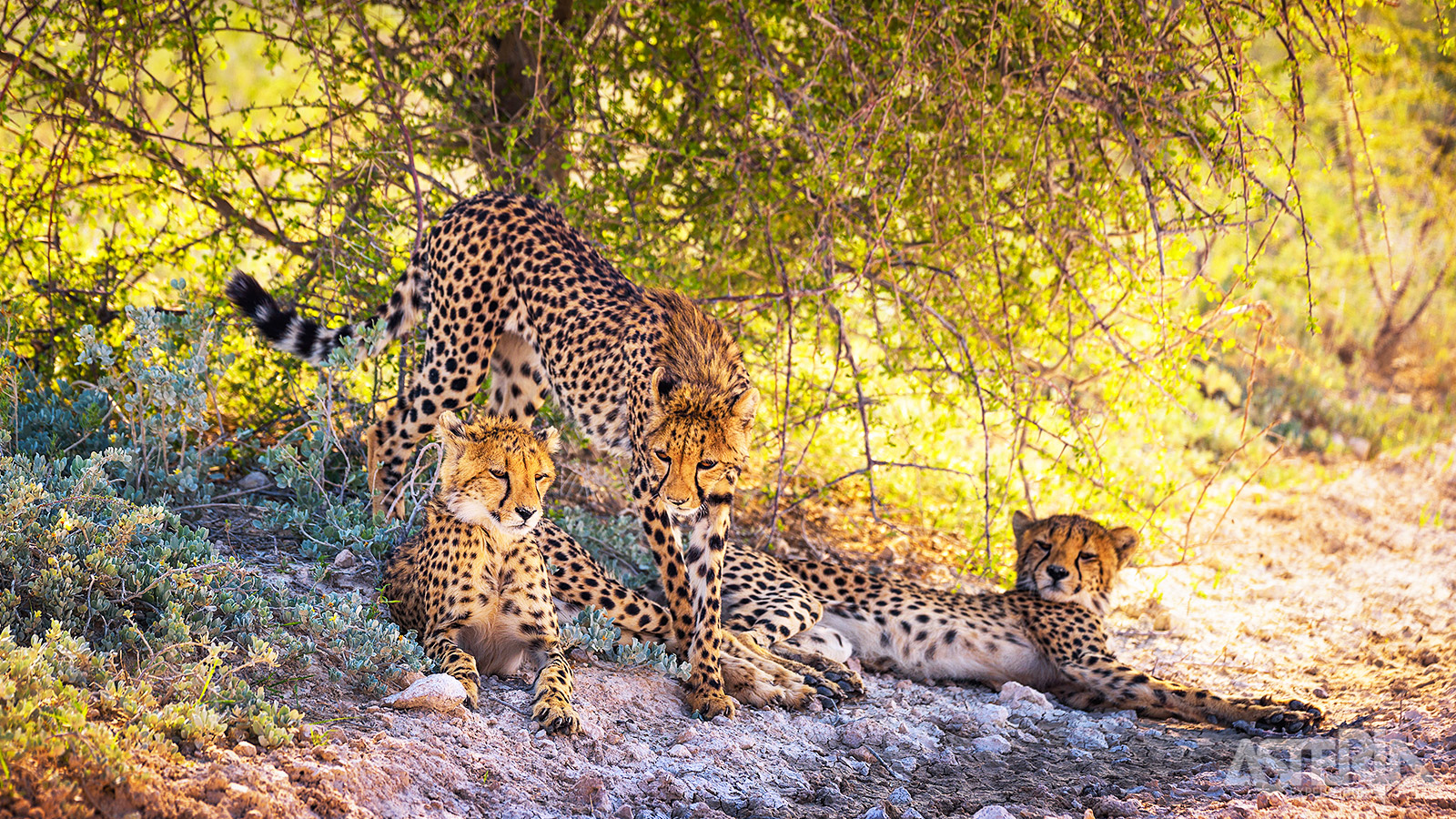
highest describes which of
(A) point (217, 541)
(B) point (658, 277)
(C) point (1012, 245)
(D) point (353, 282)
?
(C) point (1012, 245)

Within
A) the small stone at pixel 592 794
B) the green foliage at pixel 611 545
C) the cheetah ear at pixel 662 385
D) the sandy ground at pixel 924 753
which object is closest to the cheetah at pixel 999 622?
the sandy ground at pixel 924 753

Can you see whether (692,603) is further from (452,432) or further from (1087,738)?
(1087,738)

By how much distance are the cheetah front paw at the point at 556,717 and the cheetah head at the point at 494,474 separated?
0.54 metres

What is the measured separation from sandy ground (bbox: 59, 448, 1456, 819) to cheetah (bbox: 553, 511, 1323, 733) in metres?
0.14

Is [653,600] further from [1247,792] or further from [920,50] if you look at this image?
[920,50]

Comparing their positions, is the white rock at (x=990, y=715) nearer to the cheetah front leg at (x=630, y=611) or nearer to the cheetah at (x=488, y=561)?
the cheetah front leg at (x=630, y=611)

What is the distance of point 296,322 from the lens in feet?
14.1

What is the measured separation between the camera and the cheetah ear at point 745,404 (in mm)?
3707

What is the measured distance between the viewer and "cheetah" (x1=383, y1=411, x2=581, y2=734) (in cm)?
333

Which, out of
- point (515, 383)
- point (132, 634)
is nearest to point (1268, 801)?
point (132, 634)

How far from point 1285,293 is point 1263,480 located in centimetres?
624

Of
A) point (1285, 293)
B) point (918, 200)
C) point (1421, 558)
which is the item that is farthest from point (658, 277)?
point (1285, 293)

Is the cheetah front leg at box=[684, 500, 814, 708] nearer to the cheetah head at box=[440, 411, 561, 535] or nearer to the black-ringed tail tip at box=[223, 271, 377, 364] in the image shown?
the cheetah head at box=[440, 411, 561, 535]

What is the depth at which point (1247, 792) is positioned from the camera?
3166 millimetres
